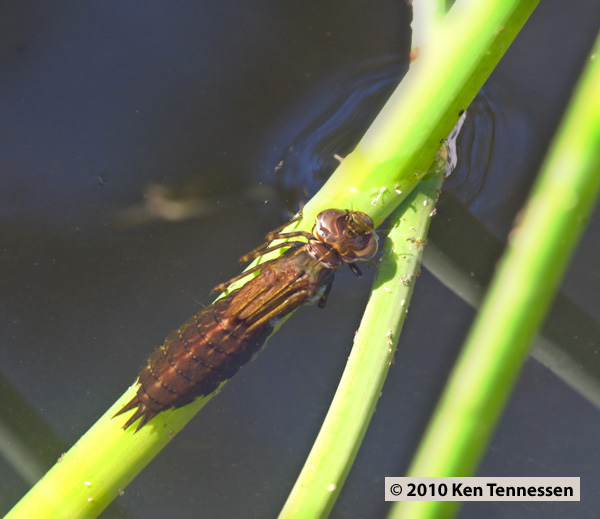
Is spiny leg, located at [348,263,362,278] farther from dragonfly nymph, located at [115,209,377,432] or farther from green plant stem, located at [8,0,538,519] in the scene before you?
green plant stem, located at [8,0,538,519]

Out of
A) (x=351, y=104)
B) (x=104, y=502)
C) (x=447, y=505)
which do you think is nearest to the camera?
(x=447, y=505)

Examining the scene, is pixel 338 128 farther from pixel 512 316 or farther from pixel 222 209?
pixel 512 316

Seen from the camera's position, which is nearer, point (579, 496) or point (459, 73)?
point (459, 73)

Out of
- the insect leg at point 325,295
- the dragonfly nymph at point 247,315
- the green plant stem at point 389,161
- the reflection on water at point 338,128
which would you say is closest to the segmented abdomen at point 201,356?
the dragonfly nymph at point 247,315

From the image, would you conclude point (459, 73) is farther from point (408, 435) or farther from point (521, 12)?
point (408, 435)

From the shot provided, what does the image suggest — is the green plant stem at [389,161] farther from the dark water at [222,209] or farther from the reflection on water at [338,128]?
the dark water at [222,209]

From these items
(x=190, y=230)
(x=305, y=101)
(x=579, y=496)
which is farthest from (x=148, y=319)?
(x=579, y=496)

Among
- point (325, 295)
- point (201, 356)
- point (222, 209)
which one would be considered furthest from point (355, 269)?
point (201, 356)
